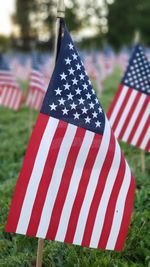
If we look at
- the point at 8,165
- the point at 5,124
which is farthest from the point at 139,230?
the point at 5,124

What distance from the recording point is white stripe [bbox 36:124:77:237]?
367cm

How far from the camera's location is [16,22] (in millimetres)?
77875

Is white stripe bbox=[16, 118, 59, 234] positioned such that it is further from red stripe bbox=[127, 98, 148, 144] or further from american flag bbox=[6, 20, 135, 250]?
red stripe bbox=[127, 98, 148, 144]

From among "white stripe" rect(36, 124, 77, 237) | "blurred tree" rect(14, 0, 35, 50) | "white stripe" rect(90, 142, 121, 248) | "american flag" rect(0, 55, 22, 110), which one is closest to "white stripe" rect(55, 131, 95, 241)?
"white stripe" rect(36, 124, 77, 237)

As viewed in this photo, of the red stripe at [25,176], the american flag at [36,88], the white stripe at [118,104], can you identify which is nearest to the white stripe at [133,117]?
the white stripe at [118,104]

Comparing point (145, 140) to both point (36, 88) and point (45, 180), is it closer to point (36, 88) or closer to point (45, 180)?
point (45, 180)

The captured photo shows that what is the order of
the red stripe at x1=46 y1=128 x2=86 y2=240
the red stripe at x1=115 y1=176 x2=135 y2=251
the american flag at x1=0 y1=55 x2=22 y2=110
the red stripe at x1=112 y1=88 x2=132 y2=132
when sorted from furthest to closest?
the american flag at x1=0 y1=55 x2=22 y2=110, the red stripe at x1=112 y1=88 x2=132 y2=132, the red stripe at x1=115 y1=176 x2=135 y2=251, the red stripe at x1=46 y1=128 x2=86 y2=240

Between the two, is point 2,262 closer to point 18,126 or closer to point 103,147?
point 103,147

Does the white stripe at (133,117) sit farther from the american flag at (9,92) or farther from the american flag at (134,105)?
the american flag at (9,92)

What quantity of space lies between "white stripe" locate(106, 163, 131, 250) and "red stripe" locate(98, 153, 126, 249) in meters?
0.02

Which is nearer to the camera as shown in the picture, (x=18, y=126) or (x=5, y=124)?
(x=18, y=126)

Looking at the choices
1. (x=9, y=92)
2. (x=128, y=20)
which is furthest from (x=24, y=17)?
(x=9, y=92)

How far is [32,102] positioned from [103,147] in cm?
708

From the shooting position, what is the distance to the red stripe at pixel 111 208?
378 cm
